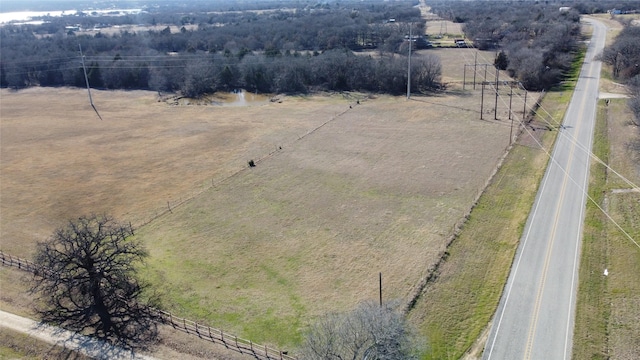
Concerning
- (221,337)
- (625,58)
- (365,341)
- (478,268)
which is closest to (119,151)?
(221,337)

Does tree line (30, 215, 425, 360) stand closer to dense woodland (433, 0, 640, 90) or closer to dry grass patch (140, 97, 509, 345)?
dry grass patch (140, 97, 509, 345)

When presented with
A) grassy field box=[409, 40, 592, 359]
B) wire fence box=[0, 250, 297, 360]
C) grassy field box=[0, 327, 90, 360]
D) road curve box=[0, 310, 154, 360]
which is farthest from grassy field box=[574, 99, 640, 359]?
grassy field box=[0, 327, 90, 360]

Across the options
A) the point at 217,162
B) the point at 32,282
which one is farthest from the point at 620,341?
the point at 217,162

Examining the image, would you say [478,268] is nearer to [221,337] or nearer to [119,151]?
[221,337]

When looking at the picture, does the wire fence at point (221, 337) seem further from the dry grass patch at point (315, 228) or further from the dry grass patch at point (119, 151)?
the dry grass patch at point (119, 151)

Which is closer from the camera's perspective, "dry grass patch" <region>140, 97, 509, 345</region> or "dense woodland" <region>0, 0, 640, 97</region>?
"dry grass patch" <region>140, 97, 509, 345</region>

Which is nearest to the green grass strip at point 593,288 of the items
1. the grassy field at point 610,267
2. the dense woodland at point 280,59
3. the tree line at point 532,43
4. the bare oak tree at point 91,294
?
the grassy field at point 610,267
